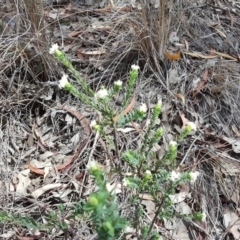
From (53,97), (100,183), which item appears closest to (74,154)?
(53,97)

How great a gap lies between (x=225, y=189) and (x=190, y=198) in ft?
0.54

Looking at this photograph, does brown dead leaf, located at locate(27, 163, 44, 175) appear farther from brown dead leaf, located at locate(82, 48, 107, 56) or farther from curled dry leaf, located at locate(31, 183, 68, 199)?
brown dead leaf, located at locate(82, 48, 107, 56)

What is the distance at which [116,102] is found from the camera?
2217 millimetres

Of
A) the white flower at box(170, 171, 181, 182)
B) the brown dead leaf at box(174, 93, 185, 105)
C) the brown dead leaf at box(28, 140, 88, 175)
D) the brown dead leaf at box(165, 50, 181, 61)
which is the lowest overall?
the brown dead leaf at box(28, 140, 88, 175)

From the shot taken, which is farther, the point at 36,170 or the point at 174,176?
the point at 36,170

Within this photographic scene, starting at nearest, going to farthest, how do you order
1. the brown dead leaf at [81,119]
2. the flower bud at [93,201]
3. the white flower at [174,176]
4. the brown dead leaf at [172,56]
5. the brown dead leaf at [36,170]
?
the flower bud at [93,201] < the white flower at [174,176] < the brown dead leaf at [36,170] < the brown dead leaf at [81,119] < the brown dead leaf at [172,56]

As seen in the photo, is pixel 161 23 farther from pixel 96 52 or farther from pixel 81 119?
pixel 81 119

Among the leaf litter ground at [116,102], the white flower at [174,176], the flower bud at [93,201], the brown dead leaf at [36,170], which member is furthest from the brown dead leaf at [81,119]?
the flower bud at [93,201]

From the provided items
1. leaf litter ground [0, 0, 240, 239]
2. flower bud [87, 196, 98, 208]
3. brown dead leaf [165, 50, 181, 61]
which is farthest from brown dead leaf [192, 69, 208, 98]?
flower bud [87, 196, 98, 208]

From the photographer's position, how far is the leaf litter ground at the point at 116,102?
191 cm

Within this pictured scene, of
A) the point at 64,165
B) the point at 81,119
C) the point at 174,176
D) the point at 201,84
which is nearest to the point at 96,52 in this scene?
the point at 81,119

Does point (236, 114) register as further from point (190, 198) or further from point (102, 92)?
point (102, 92)

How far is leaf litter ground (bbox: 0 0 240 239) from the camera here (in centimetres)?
191

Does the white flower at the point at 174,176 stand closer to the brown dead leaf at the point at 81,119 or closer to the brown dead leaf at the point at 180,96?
the brown dead leaf at the point at 81,119
